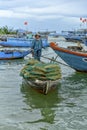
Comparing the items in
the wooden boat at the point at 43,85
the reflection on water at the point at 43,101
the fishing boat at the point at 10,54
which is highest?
the wooden boat at the point at 43,85

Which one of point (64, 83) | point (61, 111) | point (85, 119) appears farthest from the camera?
point (64, 83)

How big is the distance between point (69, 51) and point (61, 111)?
28.5 feet

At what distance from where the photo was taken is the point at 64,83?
1717 cm

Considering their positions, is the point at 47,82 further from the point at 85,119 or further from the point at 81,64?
the point at 81,64

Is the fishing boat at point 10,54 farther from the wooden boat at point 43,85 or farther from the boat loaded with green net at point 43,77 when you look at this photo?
the wooden boat at point 43,85

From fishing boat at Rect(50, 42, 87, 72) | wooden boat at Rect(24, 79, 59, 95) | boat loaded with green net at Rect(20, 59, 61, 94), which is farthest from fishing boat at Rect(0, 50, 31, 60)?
wooden boat at Rect(24, 79, 59, 95)

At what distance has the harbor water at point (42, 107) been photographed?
9.92 meters

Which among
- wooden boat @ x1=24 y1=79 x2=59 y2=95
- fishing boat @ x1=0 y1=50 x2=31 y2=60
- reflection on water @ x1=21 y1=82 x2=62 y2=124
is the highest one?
wooden boat @ x1=24 y1=79 x2=59 y2=95

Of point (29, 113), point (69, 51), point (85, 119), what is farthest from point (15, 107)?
point (69, 51)

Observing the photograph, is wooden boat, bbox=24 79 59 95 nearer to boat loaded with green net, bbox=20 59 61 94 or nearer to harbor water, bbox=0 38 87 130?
boat loaded with green net, bbox=20 59 61 94

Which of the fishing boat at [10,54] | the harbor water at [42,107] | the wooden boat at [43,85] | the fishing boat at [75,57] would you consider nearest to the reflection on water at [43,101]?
the harbor water at [42,107]

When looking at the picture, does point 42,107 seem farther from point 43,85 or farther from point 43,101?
point 43,85

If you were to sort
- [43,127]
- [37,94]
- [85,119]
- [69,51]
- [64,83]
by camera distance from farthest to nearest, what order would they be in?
[69,51] < [64,83] < [37,94] < [85,119] < [43,127]

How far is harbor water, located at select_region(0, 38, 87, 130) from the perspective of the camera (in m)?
9.92
